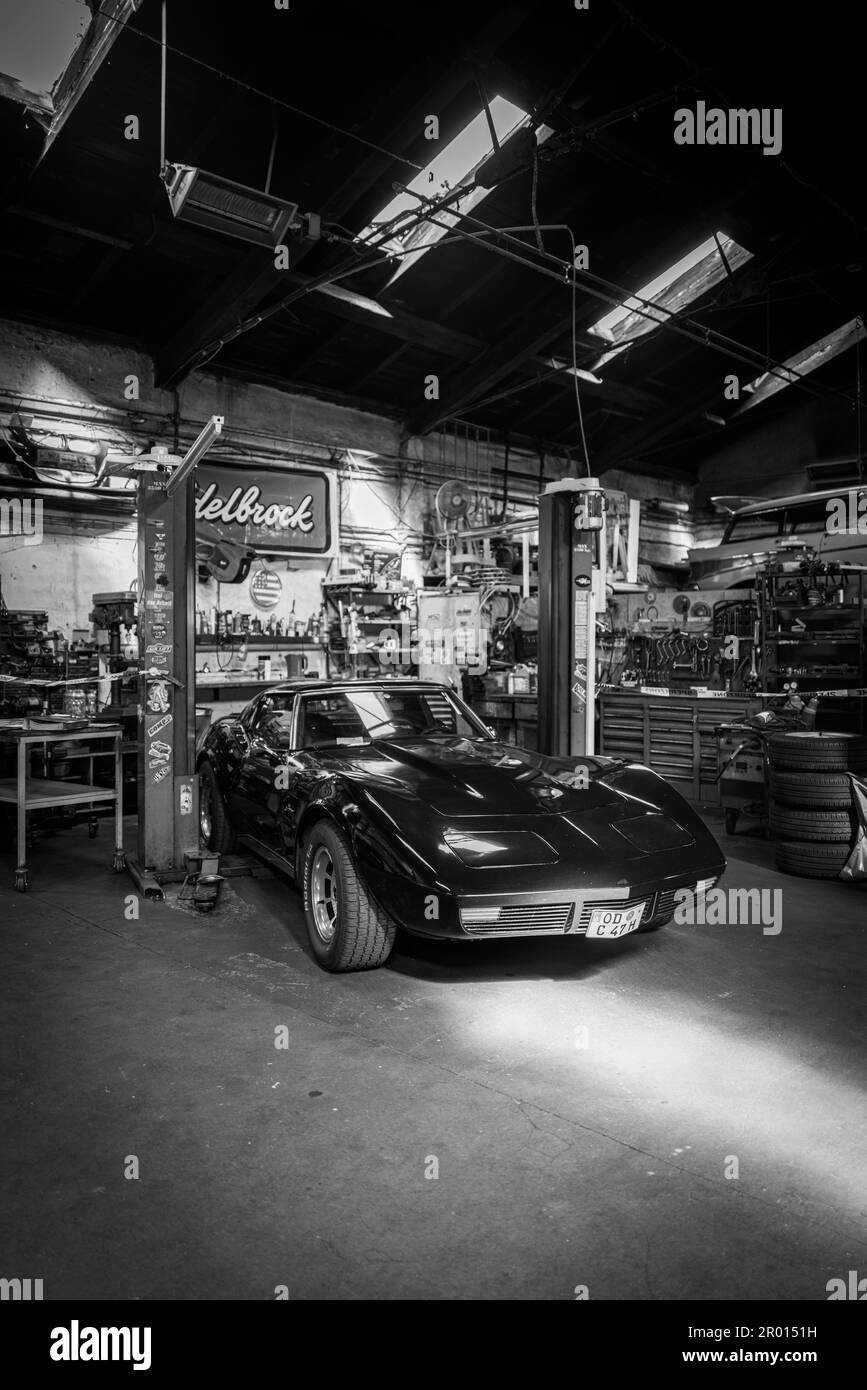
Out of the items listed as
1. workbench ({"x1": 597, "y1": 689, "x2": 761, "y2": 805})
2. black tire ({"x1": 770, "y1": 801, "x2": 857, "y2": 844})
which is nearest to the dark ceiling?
workbench ({"x1": 597, "y1": 689, "x2": 761, "y2": 805})

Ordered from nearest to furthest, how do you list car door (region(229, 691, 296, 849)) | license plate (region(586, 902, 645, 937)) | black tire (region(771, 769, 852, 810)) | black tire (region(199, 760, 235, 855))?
1. license plate (region(586, 902, 645, 937))
2. car door (region(229, 691, 296, 849))
3. black tire (region(771, 769, 852, 810))
4. black tire (region(199, 760, 235, 855))

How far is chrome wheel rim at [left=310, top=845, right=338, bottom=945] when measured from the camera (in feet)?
12.8

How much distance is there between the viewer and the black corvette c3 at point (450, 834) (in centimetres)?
325

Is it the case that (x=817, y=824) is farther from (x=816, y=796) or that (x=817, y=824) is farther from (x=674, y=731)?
(x=674, y=731)

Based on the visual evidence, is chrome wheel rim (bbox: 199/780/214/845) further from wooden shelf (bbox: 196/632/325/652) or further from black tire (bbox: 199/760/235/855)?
wooden shelf (bbox: 196/632/325/652)

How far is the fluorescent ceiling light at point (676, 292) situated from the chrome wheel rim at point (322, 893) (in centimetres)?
905

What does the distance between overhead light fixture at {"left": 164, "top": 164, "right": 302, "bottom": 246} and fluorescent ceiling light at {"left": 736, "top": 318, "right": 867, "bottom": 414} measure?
937cm

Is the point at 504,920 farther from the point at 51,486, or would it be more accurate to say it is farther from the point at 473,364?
the point at 473,364

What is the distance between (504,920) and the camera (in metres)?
3.22

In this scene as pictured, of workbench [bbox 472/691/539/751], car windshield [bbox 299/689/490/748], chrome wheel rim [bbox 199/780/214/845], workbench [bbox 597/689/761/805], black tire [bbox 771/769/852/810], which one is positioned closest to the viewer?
car windshield [bbox 299/689/490/748]

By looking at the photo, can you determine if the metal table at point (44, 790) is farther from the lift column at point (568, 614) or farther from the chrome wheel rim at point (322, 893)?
the lift column at point (568, 614)

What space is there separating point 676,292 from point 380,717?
9.20 metres

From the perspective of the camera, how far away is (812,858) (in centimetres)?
547
